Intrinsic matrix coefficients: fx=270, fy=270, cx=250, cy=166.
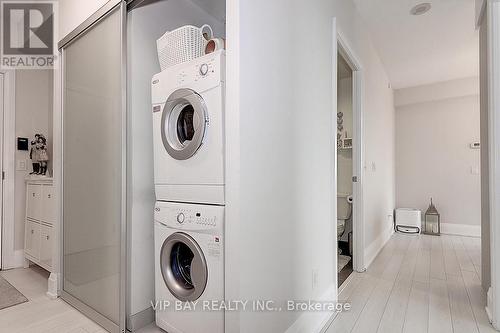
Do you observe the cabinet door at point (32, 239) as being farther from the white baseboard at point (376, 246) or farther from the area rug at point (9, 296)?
the white baseboard at point (376, 246)

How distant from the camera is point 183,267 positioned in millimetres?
1653

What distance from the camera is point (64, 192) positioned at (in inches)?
87.3

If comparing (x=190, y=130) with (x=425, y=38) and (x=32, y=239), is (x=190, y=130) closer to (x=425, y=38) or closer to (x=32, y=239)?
(x=32, y=239)

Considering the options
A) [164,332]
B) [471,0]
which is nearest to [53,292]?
[164,332]

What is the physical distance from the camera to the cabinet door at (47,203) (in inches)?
98.8

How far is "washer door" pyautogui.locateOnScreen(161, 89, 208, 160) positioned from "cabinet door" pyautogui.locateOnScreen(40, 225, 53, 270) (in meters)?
1.77

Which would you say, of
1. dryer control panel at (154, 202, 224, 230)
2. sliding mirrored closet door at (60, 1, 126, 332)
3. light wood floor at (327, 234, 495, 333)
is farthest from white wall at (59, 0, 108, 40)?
light wood floor at (327, 234, 495, 333)

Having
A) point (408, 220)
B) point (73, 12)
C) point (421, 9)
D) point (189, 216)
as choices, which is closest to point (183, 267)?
point (189, 216)

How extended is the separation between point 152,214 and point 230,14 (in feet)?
4.46

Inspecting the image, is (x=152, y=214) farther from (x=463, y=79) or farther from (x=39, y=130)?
(x=463, y=79)

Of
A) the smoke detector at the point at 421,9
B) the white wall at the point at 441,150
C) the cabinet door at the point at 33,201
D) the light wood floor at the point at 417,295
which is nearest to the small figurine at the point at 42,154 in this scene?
the cabinet door at the point at 33,201

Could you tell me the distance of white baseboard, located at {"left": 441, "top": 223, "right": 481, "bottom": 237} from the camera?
4.63 m

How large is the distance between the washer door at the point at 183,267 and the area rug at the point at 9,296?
4.76 ft

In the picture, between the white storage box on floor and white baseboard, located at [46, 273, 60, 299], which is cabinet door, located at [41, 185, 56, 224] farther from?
the white storage box on floor
